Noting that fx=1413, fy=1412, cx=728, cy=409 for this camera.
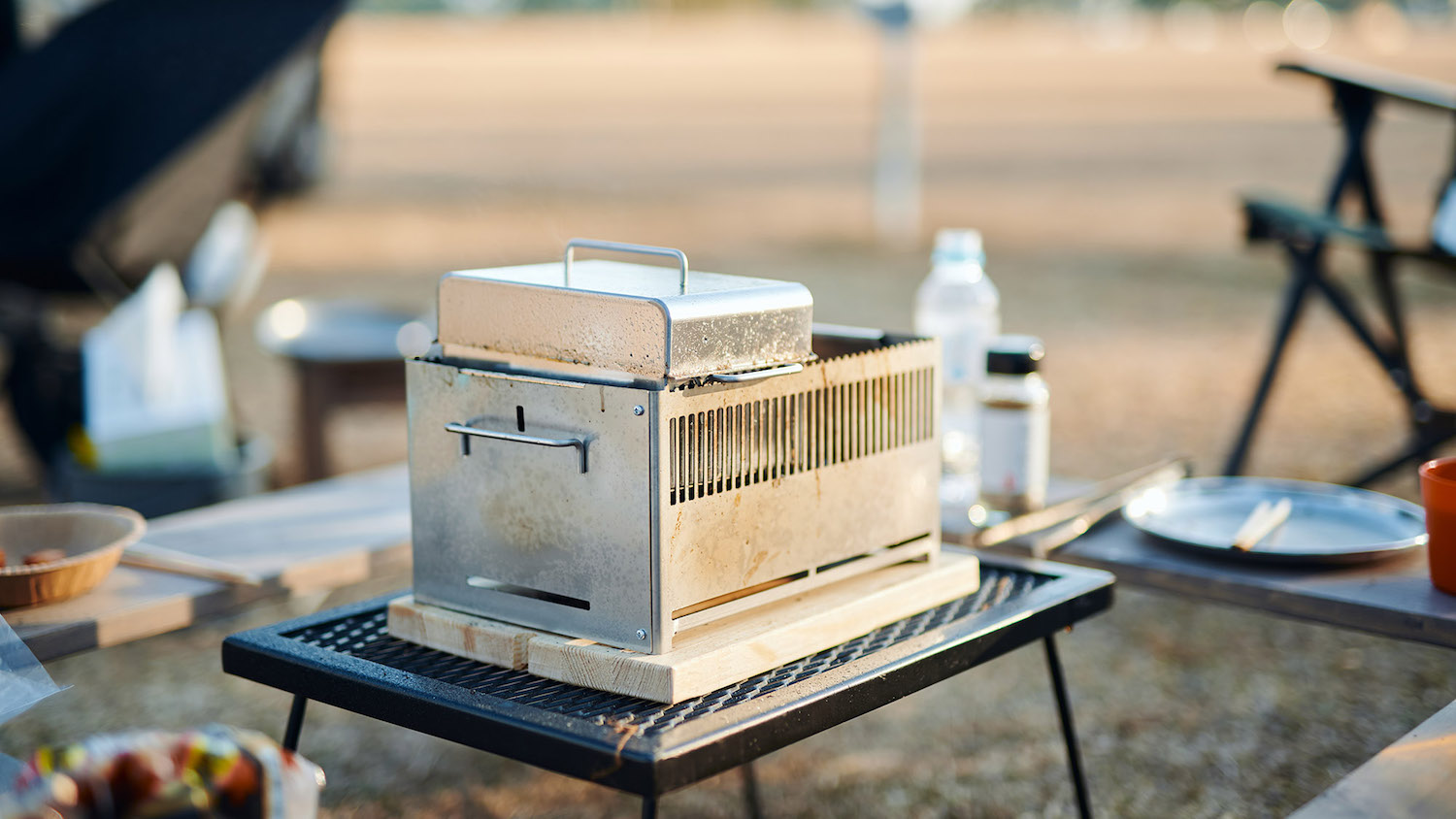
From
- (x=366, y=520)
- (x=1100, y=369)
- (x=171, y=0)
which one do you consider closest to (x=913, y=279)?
(x=1100, y=369)

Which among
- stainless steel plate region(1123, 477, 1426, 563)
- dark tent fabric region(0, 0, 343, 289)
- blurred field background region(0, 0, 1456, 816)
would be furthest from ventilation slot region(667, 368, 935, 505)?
dark tent fabric region(0, 0, 343, 289)

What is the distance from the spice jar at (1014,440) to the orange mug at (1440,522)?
1.57 ft

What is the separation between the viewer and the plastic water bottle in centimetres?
206

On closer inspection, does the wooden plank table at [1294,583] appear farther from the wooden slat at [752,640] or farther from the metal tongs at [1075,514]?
the wooden slat at [752,640]

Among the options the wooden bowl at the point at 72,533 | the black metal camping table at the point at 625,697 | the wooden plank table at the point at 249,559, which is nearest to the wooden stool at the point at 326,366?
the wooden plank table at the point at 249,559

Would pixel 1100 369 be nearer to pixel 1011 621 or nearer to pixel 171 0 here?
pixel 171 0

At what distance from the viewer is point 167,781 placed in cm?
78

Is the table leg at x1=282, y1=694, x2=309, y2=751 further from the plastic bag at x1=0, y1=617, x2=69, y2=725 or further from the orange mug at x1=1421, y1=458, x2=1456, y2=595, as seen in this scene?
the orange mug at x1=1421, y1=458, x2=1456, y2=595

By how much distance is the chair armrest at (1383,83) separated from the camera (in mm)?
3332

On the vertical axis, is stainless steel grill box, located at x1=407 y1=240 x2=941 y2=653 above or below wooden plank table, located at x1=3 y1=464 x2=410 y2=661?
above

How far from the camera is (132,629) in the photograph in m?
1.51

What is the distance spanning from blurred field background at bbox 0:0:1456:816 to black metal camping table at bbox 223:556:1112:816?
77 cm

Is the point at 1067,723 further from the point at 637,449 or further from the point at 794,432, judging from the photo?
the point at 637,449

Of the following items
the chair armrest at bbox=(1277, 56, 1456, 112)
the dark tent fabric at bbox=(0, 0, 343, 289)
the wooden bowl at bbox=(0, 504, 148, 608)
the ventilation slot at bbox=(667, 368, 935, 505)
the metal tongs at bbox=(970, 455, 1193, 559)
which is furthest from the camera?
the chair armrest at bbox=(1277, 56, 1456, 112)
